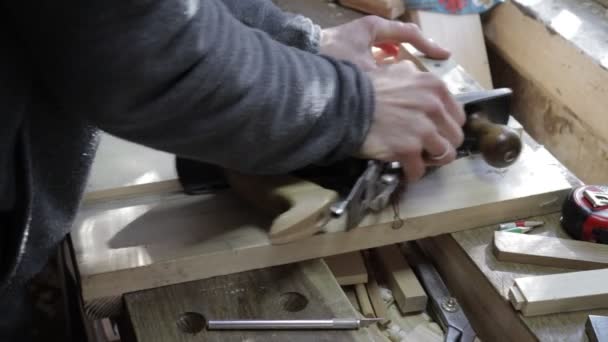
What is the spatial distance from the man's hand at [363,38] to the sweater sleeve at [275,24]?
3 cm

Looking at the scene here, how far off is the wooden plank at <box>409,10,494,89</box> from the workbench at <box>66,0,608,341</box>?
25.0 inches

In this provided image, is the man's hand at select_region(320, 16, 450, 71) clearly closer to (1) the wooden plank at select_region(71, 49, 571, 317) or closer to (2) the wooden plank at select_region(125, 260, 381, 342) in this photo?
(1) the wooden plank at select_region(71, 49, 571, 317)

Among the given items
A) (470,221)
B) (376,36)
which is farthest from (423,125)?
(376,36)

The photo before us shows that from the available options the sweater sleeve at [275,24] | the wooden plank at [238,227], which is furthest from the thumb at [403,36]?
the wooden plank at [238,227]

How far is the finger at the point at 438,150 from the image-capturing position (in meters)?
0.83

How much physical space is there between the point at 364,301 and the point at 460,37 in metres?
0.82

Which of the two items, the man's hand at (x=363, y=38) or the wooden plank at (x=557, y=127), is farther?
the wooden plank at (x=557, y=127)

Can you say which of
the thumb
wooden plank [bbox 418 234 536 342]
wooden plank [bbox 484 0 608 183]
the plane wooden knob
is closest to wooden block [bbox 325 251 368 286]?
wooden plank [bbox 418 234 536 342]

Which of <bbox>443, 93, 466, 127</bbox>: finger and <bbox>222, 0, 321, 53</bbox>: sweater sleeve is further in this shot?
<bbox>222, 0, 321, 53</bbox>: sweater sleeve

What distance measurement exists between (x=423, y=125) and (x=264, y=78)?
23 centimetres

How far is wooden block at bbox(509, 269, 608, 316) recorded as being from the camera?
2.51 feet

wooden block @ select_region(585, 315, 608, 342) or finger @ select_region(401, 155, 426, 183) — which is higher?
finger @ select_region(401, 155, 426, 183)

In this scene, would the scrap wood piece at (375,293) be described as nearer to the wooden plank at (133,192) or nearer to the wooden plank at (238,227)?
the wooden plank at (238,227)

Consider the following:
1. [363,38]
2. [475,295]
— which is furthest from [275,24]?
[475,295]
